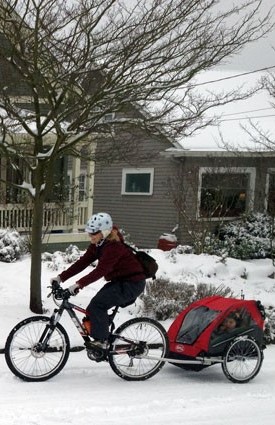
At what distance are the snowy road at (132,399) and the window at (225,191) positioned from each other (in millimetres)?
9610

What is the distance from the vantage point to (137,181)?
67.3 feet

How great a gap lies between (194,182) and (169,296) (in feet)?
29.2

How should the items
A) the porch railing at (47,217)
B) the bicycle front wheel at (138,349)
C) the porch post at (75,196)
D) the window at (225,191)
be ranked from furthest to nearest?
the window at (225,191) < the porch post at (75,196) < the porch railing at (47,217) < the bicycle front wheel at (138,349)

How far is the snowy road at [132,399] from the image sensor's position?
14.9 feet

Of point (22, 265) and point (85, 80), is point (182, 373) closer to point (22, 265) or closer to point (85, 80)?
point (85, 80)

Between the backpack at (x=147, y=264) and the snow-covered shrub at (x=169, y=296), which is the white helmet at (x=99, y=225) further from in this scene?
the snow-covered shrub at (x=169, y=296)

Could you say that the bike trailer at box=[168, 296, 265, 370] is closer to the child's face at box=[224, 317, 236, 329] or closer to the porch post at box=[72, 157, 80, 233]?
the child's face at box=[224, 317, 236, 329]

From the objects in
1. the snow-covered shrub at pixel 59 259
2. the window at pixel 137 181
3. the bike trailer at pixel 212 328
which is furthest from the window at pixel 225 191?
the bike trailer at pixel 212 328

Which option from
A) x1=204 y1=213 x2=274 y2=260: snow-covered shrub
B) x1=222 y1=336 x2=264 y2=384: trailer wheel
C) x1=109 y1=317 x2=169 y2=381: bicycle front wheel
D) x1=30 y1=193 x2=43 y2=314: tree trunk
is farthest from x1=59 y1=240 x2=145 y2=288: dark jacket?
x1=204 y1=213 x2=274 y2=260: snow-covered shrub

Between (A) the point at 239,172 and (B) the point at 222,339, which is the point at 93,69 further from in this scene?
(A) the point at 239,172

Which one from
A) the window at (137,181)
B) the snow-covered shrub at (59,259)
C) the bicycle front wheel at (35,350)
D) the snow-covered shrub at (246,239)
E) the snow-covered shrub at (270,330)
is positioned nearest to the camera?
the bicycle front wheel at (35,350)

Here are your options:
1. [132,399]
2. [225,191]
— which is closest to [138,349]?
[132,399]

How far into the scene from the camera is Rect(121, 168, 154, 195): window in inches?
784

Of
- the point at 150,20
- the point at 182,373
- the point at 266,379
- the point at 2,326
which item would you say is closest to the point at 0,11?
the point at 150,20
